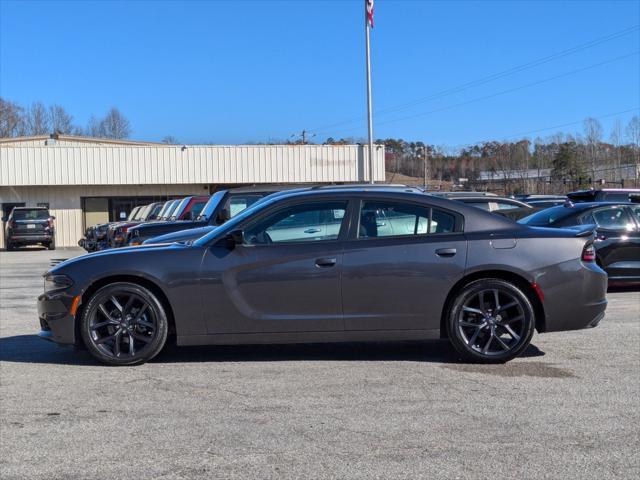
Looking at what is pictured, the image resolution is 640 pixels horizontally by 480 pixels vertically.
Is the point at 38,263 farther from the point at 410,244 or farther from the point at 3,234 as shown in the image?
the point at 410,244

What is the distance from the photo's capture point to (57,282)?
633 cm

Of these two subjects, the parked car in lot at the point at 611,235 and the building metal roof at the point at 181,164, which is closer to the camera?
the parked car in lot at the point at 611,235

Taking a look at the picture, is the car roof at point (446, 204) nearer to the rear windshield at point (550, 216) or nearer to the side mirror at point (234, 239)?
the side mirror at point (234, 239)

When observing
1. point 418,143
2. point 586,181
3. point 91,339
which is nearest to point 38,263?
point 91,339

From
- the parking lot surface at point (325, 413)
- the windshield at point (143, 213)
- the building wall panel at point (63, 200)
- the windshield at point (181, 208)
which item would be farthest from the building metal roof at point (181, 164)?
→ the parking lot surface at point (325, 413)

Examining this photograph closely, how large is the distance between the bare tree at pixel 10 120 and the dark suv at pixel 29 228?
52.7 m

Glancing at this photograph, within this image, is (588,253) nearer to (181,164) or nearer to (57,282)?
(57,282)

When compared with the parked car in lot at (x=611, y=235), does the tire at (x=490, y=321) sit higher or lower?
lower

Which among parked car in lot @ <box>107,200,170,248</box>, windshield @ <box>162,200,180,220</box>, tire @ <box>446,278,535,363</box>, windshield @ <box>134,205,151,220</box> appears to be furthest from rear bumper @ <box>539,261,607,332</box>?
windshield @ <box>134,205,151,220</box>

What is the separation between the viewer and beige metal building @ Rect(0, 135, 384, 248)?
3525 cm

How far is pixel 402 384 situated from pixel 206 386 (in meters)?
1.56

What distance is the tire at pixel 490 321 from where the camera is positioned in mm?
6227

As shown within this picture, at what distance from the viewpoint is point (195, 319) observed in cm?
618

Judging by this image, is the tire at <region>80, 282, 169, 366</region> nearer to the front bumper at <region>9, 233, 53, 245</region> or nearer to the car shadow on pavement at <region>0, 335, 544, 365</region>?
the car shadow on pavement at <region>0, 335, 544, 365</region>
